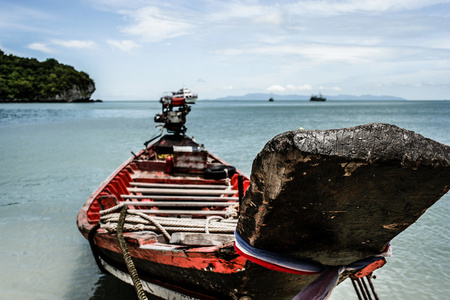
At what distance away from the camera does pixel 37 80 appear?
4466 inches

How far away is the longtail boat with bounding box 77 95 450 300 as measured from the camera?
1.63 m

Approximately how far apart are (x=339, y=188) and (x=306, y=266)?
0.85m

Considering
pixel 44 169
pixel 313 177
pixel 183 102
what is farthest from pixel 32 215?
pixel 313 177

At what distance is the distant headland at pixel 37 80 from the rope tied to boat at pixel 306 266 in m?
120

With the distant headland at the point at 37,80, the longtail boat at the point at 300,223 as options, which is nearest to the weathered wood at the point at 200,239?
the longtail boat at the point at 300,223

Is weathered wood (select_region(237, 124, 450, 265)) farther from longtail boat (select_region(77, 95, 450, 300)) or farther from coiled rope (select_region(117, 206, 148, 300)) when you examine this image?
coiled rope (select_region(117, 206, 148, 300))

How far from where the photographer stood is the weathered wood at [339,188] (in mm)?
1622

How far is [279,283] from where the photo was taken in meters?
2.91

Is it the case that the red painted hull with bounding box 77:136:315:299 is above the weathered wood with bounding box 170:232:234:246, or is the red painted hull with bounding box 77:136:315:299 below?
below


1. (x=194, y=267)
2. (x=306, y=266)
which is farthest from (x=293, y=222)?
(x=194, y=267)

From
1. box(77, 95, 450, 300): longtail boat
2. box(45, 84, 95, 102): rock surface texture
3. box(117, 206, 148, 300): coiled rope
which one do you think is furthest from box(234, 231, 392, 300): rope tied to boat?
box(45, 84, 95, 102): rock surface texture

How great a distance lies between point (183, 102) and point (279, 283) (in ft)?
28.4

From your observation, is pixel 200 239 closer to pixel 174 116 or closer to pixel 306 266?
pixel 306 266

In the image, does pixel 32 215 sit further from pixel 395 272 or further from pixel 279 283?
pixel 395 272
